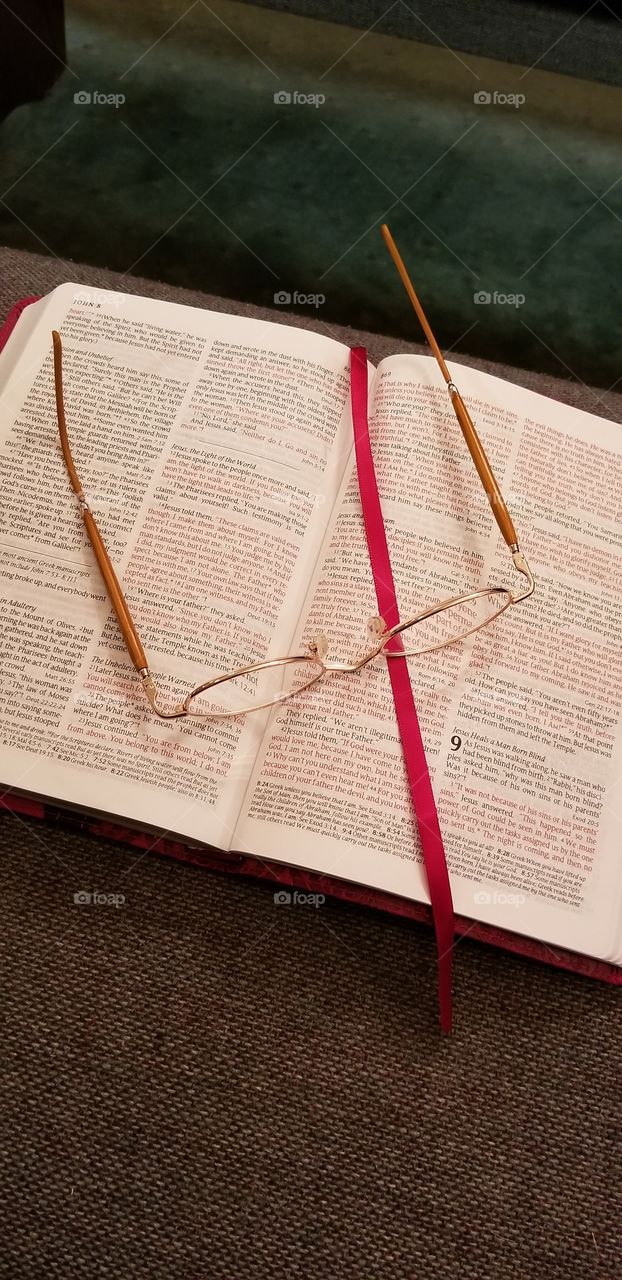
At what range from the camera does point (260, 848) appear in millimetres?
549

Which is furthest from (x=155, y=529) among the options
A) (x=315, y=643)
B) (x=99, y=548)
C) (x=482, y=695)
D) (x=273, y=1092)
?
(x=273, y=1092)

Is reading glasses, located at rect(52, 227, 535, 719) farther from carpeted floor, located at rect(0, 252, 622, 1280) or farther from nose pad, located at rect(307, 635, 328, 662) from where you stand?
carpeted floor, located at rect(0, 252, 622, 1280)

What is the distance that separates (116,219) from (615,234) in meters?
0.57

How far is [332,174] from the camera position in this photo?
3.52 ft

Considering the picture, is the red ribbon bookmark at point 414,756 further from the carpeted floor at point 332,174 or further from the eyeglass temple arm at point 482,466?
the carpeted floor at point 332,174

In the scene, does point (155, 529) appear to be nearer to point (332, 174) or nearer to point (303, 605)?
point (303, 605)

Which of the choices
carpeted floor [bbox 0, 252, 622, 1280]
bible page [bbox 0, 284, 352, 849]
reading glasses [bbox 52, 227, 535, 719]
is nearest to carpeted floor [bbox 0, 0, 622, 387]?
bible page [bbox 0, 284, 352, 849]

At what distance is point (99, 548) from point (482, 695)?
10.7 inches

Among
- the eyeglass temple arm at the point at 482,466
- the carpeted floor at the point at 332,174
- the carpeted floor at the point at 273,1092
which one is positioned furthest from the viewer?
the carpeted floor at the point at 332,174

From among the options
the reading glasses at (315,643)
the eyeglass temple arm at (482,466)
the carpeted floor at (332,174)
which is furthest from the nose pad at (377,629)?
the carpeted floor at (332,174)

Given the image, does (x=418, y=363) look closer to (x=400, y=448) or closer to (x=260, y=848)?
(x=400, y=448)

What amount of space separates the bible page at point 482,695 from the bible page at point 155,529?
0.10 feet

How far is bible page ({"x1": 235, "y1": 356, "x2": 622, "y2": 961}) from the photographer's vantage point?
55 centimetres

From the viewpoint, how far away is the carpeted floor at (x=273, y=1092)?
0.51m
